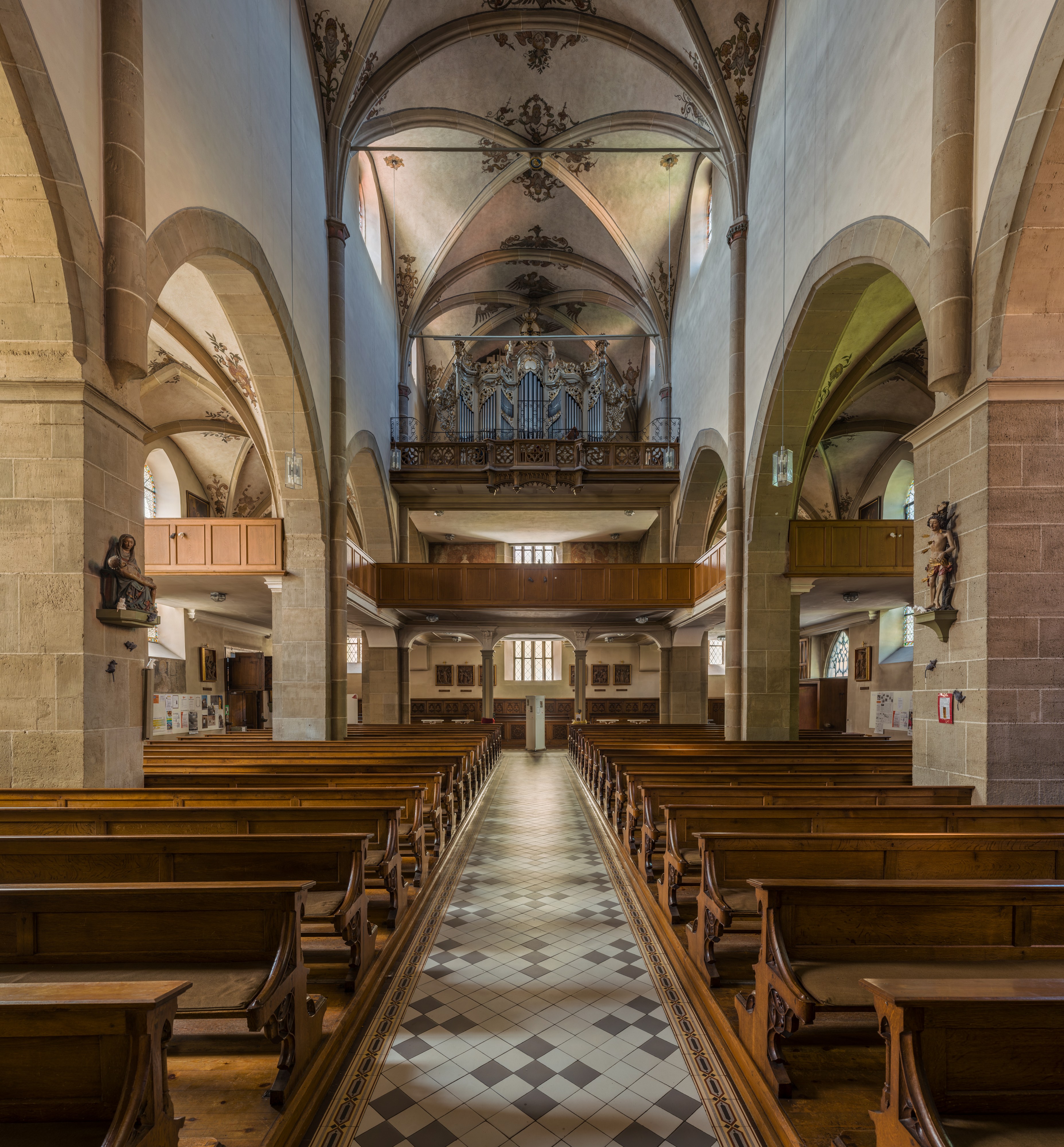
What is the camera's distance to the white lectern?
19.9 metres

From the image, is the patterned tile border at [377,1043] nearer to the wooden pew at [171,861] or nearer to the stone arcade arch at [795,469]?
the wooden pew at [171,861]

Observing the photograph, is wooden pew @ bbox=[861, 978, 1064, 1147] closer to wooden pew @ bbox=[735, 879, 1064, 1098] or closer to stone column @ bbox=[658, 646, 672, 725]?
wooden pew @ bbox=[735, 879, 1064, 1098]

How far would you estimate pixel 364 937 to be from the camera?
4.41 metres

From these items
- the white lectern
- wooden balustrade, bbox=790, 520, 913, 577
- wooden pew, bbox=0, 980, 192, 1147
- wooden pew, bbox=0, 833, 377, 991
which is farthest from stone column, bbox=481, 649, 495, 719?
wooden pew, bbox=0, 980, 192, 1147

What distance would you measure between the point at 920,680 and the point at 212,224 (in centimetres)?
837

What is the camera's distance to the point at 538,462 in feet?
60.9

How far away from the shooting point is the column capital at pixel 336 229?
501 inches

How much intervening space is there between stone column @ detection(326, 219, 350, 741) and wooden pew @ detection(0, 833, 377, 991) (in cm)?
846

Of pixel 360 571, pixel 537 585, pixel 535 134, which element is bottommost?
pixel 537 585

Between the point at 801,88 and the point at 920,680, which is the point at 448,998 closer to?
the point at 920,680

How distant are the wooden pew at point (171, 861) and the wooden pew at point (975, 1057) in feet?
8.70

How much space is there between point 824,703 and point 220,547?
1792 cm

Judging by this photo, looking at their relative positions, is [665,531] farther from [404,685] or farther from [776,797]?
[776,797]

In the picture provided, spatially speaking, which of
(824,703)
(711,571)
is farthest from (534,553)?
(711,571)
